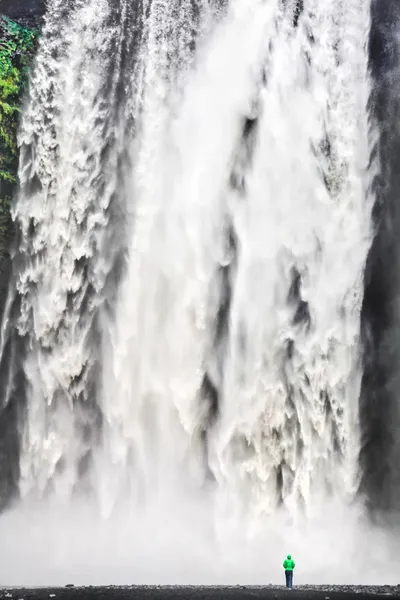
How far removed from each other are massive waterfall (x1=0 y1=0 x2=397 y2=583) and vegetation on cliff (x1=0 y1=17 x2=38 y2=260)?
10.6 inches

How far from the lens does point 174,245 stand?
52.1 feet

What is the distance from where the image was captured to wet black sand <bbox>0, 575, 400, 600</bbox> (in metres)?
11.1

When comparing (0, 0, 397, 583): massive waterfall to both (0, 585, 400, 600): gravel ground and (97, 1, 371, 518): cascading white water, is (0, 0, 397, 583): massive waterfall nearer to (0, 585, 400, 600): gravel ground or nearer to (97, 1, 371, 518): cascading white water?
(97, 1, 371, 518): cascading white water

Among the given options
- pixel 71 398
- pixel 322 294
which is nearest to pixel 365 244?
pixel 322 294

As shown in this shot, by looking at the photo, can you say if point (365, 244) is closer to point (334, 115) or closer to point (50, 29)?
point (334, 115)

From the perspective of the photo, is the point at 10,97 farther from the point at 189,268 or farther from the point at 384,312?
the point at 384,312

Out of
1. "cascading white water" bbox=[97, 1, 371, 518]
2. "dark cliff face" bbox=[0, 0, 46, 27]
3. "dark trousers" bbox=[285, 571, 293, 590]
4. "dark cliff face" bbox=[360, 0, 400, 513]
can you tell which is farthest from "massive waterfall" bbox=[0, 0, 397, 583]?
"dark trousers" bbox=[285, 571, 293, 590]

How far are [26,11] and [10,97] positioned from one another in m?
1.85

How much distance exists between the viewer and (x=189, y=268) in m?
15.8

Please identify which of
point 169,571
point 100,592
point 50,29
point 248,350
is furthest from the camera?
point 50,29

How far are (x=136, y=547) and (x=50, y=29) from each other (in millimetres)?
10299

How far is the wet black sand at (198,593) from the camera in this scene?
36.6 feet

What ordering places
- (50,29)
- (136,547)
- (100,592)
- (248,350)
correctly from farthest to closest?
1. (50,29)
2. (248,350)
3. (136,547)
4. (100,592)

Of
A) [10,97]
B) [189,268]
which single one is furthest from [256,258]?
[10,97]
